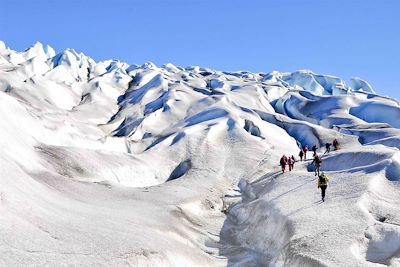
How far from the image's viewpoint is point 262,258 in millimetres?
33094

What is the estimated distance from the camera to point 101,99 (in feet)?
434

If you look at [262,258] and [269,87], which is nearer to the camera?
[262,258]

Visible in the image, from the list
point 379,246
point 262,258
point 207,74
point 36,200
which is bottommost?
point 207,74

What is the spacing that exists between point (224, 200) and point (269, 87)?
97.4 meters

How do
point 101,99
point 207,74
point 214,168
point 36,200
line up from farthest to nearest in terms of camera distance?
point 207,74 < point 101,99 < point 214,168 < point 36,200

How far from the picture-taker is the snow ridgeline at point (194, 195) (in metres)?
26.8

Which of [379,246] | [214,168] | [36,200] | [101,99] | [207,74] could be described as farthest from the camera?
[207,74]

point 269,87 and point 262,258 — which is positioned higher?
point 262,258

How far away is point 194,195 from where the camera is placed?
48.5 m

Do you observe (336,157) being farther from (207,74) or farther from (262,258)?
(207,74)

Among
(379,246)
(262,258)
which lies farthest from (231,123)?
(379,246)

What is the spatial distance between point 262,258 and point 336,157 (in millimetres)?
22270

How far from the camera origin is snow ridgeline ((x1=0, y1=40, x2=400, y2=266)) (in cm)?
2683

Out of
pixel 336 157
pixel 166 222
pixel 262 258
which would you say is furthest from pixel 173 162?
pixel 262 258
